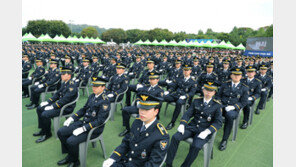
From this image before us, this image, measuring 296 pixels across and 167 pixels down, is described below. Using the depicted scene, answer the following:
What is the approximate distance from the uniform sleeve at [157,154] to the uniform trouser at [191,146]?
994 millimetres

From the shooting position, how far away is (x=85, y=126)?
3.06 metres

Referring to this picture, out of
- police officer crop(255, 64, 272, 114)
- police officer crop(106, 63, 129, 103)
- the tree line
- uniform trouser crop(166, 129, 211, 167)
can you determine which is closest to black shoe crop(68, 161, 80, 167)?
uniform trouser crop(166, 129, 211, 167)

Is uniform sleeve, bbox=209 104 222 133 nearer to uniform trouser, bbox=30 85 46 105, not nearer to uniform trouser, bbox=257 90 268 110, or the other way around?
uniform trouser, bbox=257 90 268 110

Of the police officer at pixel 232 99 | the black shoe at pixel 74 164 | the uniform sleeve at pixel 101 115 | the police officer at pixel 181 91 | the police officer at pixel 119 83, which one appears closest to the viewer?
the uniform sleeve at pixel 101 115

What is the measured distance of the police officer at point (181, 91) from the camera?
16.3 feet

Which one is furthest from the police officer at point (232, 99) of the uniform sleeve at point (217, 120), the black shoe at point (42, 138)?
the black shoe at point (42, 138)

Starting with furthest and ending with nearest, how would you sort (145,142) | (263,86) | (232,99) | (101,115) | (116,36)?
(116,36)
(263,86)
(232,99)
(101,115)
(145,142)

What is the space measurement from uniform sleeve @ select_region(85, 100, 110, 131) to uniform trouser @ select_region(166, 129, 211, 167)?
1374 mm

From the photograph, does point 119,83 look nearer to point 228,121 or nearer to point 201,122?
point 201,122

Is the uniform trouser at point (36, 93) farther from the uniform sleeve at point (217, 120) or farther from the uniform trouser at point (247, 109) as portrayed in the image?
the uniform trouser at point (247, 109)

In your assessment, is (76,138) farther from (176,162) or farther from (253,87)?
(253,87)

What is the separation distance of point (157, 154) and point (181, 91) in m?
3.46

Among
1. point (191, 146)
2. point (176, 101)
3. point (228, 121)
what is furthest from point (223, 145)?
point (176, 101)

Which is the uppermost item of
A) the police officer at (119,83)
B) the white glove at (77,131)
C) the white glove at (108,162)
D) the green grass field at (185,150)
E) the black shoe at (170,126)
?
the police officer at (119,83)
